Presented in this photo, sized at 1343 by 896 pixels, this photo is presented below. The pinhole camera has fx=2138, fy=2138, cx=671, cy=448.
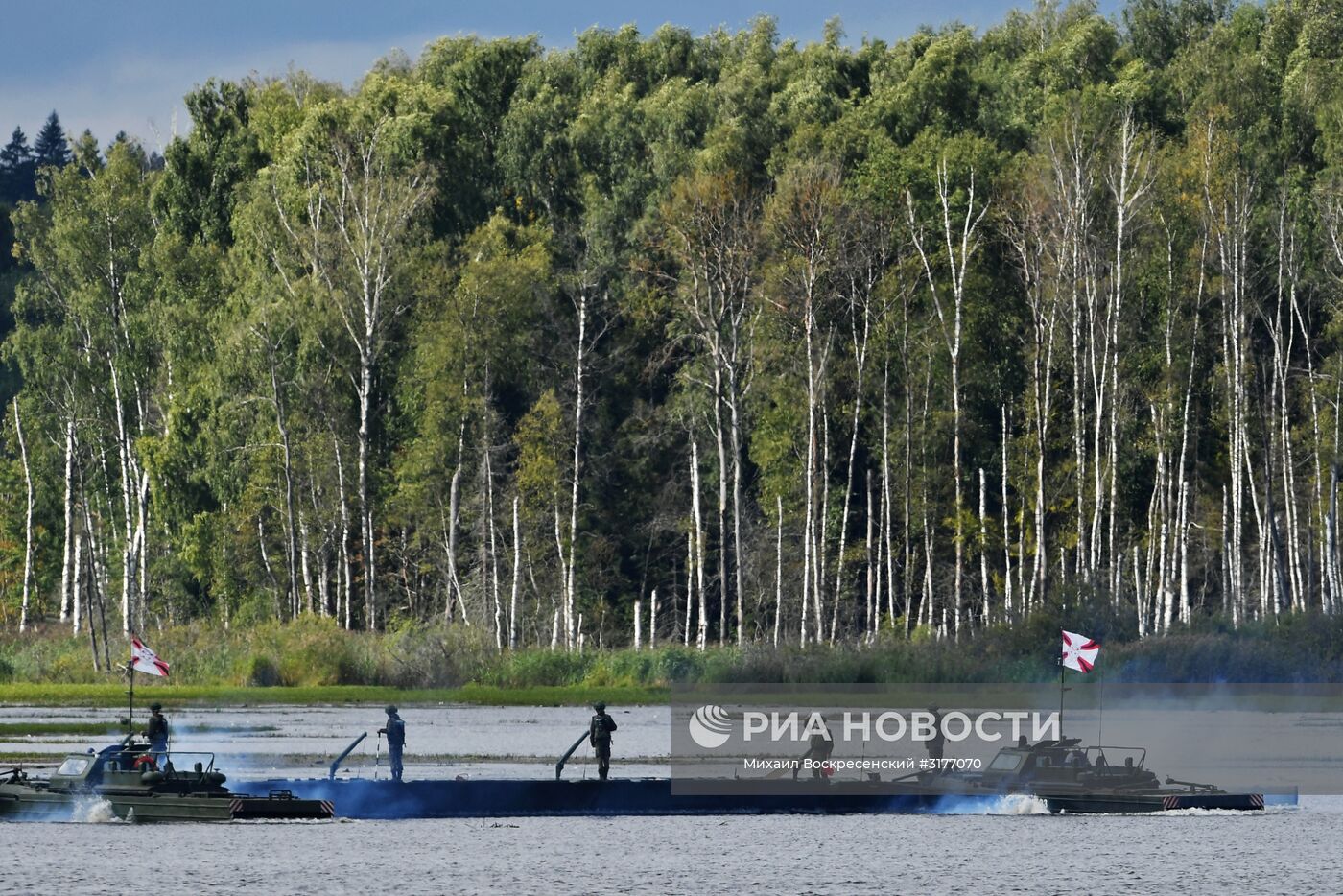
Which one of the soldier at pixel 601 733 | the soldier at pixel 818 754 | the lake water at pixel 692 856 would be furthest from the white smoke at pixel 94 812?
the soldier at pixel 818 754

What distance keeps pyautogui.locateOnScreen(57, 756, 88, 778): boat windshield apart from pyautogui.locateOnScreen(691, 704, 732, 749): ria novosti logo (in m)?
22.1

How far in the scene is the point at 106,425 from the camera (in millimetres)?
97000

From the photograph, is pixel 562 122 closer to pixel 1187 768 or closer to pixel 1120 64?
pixel 1120 64

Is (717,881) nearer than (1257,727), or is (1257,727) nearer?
(717,881)

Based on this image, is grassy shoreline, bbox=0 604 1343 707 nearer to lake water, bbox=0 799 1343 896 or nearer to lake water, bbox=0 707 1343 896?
lake water, bbox=0 707 1343 896

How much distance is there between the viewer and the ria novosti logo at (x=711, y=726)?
61281mm

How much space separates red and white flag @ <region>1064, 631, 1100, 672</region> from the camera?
137 feet

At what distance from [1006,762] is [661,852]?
844 cm

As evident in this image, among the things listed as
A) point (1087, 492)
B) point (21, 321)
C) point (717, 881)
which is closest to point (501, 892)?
point (717, 881)

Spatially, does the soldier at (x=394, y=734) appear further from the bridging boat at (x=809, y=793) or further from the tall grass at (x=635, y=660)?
the tall grass at (x=635, y=660)

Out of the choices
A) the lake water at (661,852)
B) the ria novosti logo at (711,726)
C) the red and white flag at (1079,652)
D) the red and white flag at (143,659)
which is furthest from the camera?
the ria novosti logo at (711,726)

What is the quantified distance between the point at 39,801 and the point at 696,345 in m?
46.6

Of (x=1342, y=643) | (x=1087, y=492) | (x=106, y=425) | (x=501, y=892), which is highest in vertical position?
(x=106, y=425)

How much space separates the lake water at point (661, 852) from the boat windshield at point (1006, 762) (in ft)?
2.48
